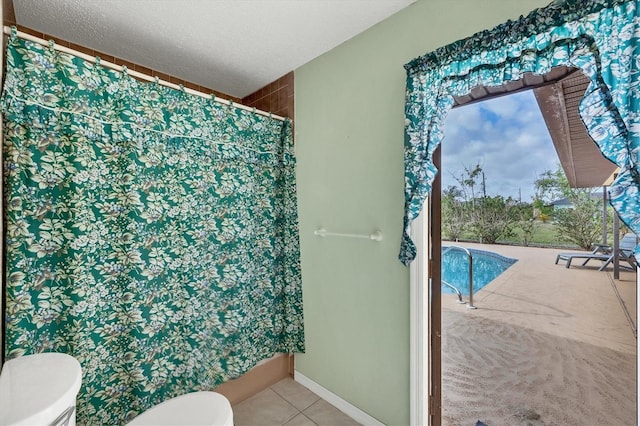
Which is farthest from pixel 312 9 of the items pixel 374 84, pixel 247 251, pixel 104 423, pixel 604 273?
pixel 104 423

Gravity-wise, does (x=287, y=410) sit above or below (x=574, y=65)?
below

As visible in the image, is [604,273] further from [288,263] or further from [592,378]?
[288,263]

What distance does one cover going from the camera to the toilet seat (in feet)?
3.78

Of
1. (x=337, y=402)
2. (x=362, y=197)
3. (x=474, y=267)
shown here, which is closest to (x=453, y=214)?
(x=474, y=267)

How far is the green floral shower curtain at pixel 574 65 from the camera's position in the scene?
0.90m

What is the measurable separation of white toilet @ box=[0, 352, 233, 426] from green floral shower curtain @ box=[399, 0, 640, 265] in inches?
53.8

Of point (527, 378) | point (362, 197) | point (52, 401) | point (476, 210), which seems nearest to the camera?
point (52, 401)

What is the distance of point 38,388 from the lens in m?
0.84

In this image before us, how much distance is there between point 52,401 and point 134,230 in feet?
2.87

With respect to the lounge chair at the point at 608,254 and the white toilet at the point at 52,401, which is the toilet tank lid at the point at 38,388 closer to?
the white toilet at the point at 52,401

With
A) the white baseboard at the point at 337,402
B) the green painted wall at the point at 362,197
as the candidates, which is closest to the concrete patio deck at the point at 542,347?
the green painted wall at the point at 362,197

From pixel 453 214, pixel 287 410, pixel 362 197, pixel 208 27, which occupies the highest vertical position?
pixel 208 27

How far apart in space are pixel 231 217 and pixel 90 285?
0.81m

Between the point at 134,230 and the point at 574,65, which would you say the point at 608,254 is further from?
the point at 134,230
